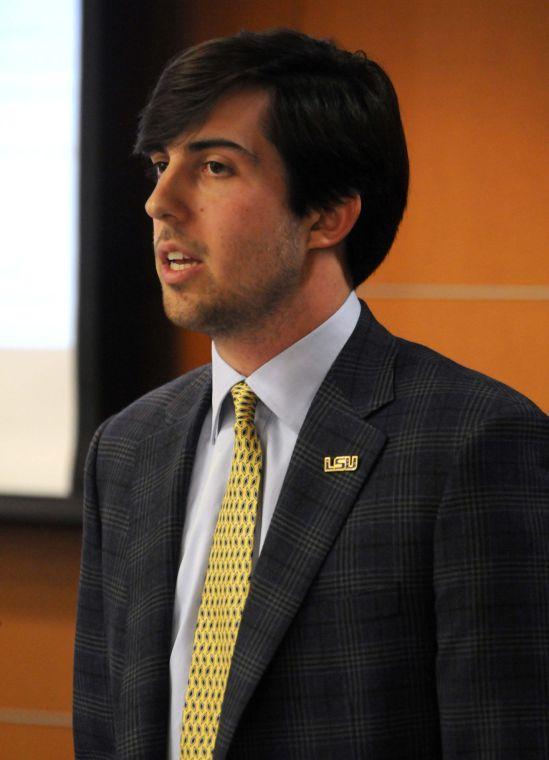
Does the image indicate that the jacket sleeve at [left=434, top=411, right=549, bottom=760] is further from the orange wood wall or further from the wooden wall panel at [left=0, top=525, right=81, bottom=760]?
the wooden wall panel at [left=0, top=525, right=81, bottom=760]

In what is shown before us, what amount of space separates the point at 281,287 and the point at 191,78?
33 centimetres

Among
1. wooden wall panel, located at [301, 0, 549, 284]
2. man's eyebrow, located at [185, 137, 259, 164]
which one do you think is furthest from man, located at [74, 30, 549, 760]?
wooden wall panel, located at [301, 0, 549, 284]

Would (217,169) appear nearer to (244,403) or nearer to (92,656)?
(244,403)

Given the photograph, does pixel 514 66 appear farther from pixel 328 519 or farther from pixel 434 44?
pixel 328 519

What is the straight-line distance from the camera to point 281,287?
1.55 metres

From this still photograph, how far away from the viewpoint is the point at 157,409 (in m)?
1.75

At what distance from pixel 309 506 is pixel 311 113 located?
1.83ft

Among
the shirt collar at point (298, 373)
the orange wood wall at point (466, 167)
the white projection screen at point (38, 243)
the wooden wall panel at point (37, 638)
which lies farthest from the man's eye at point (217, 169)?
the wooden wall panel at point (37, 638)

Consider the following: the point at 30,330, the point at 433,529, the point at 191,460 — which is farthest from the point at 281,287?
the point at 30,330

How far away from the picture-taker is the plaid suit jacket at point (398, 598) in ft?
4.35

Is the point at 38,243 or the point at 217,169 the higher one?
the point at 38,243

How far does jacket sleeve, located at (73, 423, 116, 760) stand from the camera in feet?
5.52

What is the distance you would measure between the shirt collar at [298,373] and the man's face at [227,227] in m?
0.06

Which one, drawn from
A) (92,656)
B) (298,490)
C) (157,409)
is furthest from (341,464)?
(92,656)
